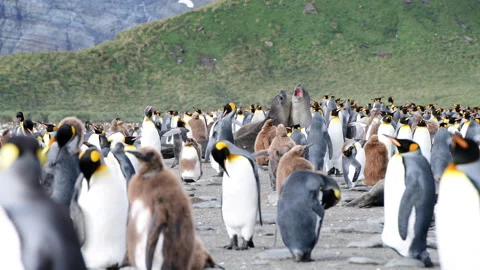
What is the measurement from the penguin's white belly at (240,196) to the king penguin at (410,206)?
3.93ft

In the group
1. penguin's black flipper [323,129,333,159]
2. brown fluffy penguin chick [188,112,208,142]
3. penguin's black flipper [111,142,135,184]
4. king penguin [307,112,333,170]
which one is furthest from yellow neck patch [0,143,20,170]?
brown fluffy penguin chick [188,112,208,142]

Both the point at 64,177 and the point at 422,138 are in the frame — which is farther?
the point at 422,138

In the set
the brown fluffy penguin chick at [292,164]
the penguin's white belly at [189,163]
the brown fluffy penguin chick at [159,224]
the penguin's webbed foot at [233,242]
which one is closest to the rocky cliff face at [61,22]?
the penguin's white belly at [189,163]

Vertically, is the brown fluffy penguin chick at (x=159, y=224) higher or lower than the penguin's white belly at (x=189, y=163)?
higher

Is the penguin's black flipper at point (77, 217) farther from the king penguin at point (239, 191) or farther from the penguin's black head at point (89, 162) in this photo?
the king penguin at point (239, 191)

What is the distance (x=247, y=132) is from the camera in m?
16.5

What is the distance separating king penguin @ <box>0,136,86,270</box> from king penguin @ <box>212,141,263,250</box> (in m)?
3.24

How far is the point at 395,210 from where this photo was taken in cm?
567

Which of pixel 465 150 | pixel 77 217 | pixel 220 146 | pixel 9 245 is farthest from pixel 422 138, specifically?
pixel 9 245

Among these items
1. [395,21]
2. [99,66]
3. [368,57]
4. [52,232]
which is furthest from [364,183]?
[395,21]

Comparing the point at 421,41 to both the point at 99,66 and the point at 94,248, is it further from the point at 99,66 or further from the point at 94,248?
the point at 94,248

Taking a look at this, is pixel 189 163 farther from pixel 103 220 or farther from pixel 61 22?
pixel 61 22

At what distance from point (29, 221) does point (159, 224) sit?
1.57 metres

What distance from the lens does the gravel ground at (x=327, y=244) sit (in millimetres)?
5664
